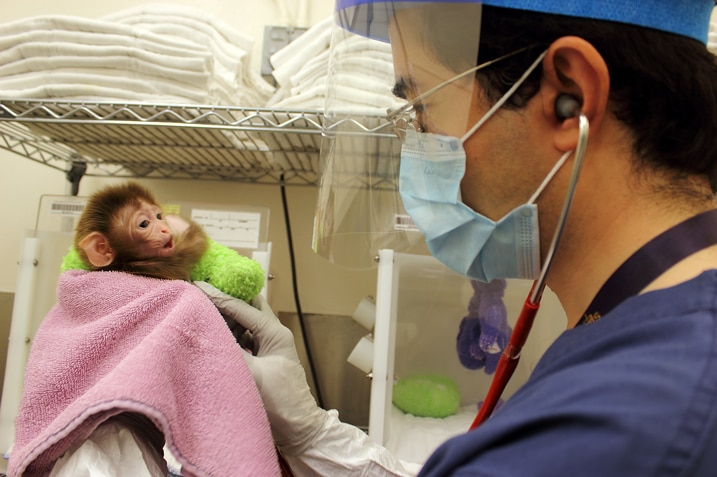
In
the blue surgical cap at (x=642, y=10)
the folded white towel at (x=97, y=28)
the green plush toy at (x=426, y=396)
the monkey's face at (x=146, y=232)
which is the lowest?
the green plush toy at (x=426, y=396)

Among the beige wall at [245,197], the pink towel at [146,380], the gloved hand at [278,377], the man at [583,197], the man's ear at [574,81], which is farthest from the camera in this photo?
the beige wall at [245,197]

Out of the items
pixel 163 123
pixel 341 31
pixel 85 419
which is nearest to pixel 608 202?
pixel 341 31

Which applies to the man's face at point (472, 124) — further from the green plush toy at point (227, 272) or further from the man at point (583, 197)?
the green plush toy at point (227, 272)

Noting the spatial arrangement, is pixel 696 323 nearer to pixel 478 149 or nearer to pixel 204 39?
pixel 478 149

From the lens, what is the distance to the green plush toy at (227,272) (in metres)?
0.77

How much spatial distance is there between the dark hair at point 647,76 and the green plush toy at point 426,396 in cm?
→ 66

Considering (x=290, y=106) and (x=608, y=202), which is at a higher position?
(x=290, y=106)

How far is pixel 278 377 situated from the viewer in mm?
721

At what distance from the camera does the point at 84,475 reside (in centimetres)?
56

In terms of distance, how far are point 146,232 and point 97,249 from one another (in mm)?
76

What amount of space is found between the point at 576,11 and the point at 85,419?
63 centimetres

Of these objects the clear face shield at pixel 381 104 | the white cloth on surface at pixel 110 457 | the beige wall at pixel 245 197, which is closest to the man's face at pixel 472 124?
the clear face shield at pixel 381 104

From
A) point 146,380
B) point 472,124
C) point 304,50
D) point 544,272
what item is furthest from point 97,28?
point 544,272

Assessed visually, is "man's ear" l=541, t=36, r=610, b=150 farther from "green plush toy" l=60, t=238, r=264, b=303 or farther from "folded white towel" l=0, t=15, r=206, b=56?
"folded white towel" l=0, t=15, r=206, b=56
